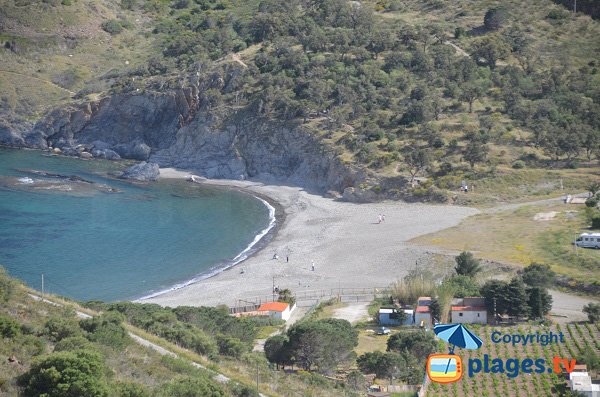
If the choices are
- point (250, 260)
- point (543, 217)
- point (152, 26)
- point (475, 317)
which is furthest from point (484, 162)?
point (152, 26)

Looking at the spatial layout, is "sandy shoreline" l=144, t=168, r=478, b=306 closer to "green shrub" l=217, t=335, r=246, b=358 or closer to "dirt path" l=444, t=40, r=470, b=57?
"green shrub" l=217, t=335, r=246, b=358

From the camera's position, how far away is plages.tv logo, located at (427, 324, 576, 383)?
907 inches

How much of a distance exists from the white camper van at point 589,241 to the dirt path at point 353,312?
47.0 ft

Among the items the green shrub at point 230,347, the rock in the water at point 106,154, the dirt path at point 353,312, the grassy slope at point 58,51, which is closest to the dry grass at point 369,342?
the dirt path at point 353,312

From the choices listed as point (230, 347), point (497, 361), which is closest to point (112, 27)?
point (230, 347)

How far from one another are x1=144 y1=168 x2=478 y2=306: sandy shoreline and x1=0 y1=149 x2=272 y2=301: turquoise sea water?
7.23ft

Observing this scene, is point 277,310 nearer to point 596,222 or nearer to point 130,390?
point 596,222

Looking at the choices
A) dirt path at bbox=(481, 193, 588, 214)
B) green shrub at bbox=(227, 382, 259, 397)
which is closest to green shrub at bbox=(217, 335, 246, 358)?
green shrub at bbox=(227, 382, 259, 397)

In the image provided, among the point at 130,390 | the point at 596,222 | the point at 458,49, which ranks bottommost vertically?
the point at 596,222

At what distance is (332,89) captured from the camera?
86.2m

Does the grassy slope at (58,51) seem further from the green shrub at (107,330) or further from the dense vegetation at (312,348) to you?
the green shrub at (107,330)

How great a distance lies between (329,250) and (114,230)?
1594cm

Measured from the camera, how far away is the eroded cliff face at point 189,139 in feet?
265

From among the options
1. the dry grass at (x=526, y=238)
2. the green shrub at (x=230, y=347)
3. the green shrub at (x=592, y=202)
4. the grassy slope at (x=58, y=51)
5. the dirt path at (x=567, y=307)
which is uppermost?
the grassy slope at (x=58, y=51)
